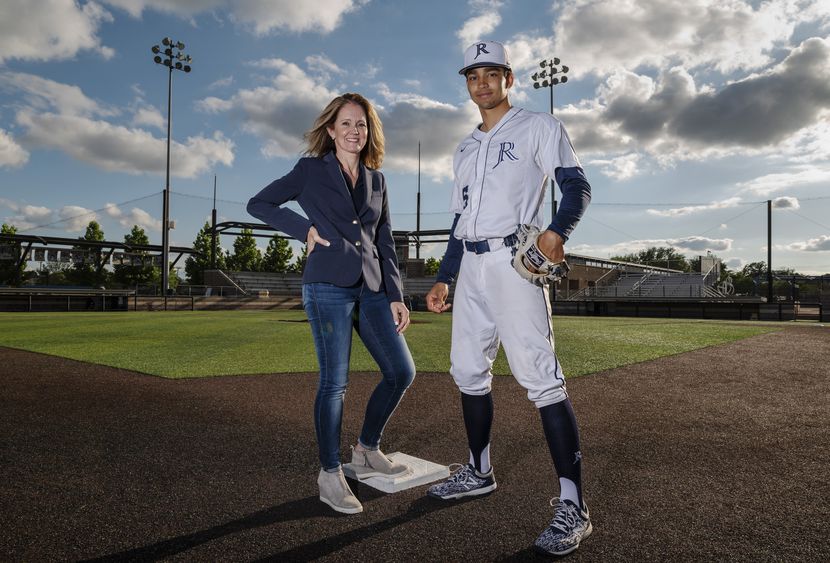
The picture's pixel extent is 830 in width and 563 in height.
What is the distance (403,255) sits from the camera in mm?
60562

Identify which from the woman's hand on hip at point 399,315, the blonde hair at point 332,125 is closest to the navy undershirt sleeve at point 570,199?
the woman's hand on hip at point 399,315

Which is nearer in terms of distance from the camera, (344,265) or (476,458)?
(344,265)

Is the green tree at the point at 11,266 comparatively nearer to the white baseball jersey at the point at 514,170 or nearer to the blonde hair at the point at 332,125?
the blonde hair at the point at 332,125

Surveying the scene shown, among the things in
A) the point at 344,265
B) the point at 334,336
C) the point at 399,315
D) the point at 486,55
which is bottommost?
the point at 334,336

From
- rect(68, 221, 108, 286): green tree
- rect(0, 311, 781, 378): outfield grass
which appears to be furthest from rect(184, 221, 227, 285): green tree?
rect(0, 311, 781, 378): outfield grass

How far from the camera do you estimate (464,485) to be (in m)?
3.08

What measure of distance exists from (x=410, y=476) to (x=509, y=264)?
1433 mm

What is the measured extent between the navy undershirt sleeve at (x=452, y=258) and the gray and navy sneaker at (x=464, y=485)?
1132mm

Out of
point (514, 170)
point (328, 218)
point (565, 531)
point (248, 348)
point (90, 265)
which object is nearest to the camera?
point (565, 531)

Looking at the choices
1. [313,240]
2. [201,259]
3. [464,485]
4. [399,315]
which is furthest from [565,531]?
[201,259]

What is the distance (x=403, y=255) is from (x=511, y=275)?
190ft

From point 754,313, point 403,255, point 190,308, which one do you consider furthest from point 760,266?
point 190,308

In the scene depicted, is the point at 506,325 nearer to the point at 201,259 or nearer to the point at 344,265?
the point at 344,265

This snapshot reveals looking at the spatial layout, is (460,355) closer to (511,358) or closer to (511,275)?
(511,358)
